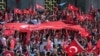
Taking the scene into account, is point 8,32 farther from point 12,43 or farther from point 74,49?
point 74,49

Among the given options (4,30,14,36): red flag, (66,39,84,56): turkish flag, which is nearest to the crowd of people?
(4,30,14,36): red flag

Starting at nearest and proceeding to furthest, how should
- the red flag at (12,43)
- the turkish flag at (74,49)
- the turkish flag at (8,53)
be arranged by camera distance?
the turkish flag at (74,49)
the turkish flag at (8,53)
the red flag at (12,43)

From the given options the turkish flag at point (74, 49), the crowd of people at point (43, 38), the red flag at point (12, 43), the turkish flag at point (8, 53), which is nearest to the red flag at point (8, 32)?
the crowd of people at point (43, 38)

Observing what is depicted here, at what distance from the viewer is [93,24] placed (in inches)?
1220

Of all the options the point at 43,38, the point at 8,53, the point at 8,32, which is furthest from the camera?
the point at 43,38

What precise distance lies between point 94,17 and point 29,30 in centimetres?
932

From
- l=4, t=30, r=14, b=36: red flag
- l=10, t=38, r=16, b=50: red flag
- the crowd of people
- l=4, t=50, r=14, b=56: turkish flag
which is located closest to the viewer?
l=4, t=50, r=14, b=56: turkish flag

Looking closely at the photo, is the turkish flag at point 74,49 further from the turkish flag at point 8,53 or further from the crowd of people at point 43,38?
the turkish flag at point 8,53

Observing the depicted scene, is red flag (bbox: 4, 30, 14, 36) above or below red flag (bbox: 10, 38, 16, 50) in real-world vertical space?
above

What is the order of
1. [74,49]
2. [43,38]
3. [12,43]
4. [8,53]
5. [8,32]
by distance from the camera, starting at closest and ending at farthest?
[74,49] → [8,53] → [12,43] → [8,32] → [43,38]

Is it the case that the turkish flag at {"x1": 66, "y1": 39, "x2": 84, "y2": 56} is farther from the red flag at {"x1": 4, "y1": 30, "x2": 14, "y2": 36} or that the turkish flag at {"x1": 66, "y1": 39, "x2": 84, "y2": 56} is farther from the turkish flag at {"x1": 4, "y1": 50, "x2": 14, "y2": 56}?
the red flag at {"x1": 4, "y1": 30, "x2": 14, "y2": 36}

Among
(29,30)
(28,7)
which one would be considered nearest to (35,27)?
(29,30)

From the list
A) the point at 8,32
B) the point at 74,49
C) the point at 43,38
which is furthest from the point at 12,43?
the point at 74,49

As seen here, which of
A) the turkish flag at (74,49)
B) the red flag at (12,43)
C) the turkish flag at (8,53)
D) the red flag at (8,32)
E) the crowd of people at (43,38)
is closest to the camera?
the turkish flag at (74,49)
